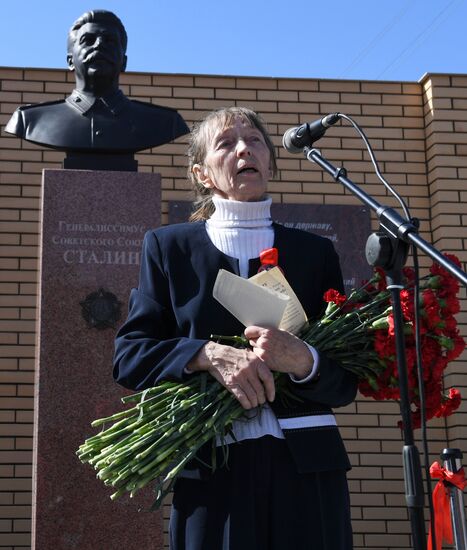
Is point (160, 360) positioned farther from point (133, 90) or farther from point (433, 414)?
point (133, 90)

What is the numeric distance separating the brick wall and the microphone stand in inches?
168

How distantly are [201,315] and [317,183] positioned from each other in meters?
4.65

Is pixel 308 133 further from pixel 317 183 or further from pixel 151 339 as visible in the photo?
pixel 317 183

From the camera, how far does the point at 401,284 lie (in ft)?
6.39

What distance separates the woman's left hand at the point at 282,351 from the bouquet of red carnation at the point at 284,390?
77 millimetres

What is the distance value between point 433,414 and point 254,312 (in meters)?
0.47

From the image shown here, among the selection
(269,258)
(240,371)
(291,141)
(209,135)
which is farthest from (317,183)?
(240,371)

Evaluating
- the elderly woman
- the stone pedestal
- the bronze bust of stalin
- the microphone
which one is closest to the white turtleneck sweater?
the elderly woman

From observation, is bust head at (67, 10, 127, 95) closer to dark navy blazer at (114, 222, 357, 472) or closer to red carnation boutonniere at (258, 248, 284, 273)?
dark navy blazer at (114, 222, 357, 472)

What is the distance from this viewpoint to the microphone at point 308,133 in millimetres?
2504

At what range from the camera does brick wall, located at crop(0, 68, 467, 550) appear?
19.7ft

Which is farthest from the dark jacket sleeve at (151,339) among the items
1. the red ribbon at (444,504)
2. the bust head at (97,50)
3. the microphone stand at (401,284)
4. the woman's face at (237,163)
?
the bust head at (97,50)

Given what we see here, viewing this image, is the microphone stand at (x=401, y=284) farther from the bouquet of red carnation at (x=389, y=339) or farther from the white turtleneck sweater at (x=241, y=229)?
the white turtleneck sweater at (x=241, y=229)

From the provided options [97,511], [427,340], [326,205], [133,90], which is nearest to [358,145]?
[326,205]
